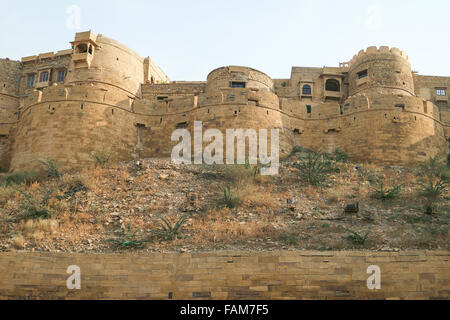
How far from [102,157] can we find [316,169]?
8.69m

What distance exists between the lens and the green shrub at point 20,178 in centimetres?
1555

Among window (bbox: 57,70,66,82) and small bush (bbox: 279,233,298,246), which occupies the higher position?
window (bbox: 57,70,66,82)

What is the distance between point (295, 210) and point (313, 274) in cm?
368

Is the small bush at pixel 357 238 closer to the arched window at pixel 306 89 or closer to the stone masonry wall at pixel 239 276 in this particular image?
the stone masonry wall at pixel 239 276

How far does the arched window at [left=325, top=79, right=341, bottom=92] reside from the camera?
2525 cm

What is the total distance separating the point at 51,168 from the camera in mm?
16062

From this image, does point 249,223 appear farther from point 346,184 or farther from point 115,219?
point 346,184

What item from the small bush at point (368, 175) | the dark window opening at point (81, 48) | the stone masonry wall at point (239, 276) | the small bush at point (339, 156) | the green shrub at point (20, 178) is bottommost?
the stone masonry wall at point (239, 276)

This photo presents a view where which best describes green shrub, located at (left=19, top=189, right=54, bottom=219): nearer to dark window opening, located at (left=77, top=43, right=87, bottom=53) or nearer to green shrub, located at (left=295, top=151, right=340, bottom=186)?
green shrub, located at (left=295, top=151, right=340, bottom=186)

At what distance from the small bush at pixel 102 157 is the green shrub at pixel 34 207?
333cm

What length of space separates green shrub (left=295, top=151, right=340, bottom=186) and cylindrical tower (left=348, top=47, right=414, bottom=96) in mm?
7614

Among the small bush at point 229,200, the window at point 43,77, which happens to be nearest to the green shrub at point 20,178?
the small bush at point 229,200

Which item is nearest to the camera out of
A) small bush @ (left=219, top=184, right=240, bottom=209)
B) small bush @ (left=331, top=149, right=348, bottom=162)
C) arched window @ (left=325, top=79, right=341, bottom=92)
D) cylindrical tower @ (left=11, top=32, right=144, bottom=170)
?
small bush @ (left=219, top=184, right=240, bottom=209)

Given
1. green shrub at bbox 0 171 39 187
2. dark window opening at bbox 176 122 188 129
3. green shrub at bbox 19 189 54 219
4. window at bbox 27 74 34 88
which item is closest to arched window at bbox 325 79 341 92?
dark window opening at bbox 176 122 188 129
